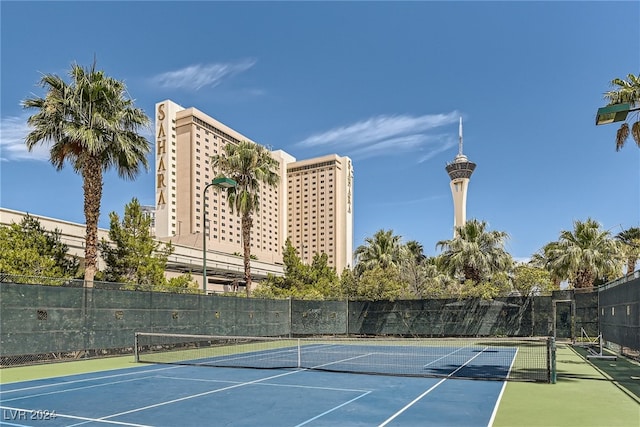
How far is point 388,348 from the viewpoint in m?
23.3

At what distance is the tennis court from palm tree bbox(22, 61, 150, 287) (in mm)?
6707

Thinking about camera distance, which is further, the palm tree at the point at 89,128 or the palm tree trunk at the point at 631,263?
the palm tree trunk at the point at 631,263

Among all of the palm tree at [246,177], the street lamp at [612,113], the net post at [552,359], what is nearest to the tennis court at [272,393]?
the net post at [552,359]

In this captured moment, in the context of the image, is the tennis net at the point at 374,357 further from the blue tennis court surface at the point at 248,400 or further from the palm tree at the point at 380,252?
the palm tree at the point at 380,252

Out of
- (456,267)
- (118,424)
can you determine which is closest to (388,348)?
(456,267)

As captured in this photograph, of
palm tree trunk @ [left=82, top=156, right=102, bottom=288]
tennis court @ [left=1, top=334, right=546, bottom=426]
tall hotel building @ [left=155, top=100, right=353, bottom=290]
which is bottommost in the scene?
tennis court @ [left=1, top=334, right=546, bottom=426]

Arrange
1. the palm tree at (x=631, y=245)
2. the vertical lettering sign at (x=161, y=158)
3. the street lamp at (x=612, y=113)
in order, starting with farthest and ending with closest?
the vertical lettering sign at (x=161, y=158)
the palm tree at (x=631, y=245)
the street lamp at (x=612, y=113)

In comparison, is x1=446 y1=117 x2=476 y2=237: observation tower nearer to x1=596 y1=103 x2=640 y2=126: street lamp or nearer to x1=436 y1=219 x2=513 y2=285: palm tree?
x1=436 y1=219 x2=513 y2=285: palm tree

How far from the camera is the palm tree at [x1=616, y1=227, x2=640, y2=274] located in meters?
37.8

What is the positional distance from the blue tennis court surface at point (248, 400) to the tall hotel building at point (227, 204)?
60256mm

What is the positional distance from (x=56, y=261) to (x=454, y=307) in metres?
19.7

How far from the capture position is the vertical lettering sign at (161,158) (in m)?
116

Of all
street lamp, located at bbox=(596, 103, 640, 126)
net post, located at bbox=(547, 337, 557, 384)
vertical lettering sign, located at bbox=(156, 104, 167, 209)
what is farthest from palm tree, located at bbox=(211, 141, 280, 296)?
vertical lettering sign, located at bbox=(156, 104, 167, 209)

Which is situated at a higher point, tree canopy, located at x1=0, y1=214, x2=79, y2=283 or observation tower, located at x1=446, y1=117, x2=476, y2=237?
observation tower, located at x1=446, y1=117, x2=476, y2=237
